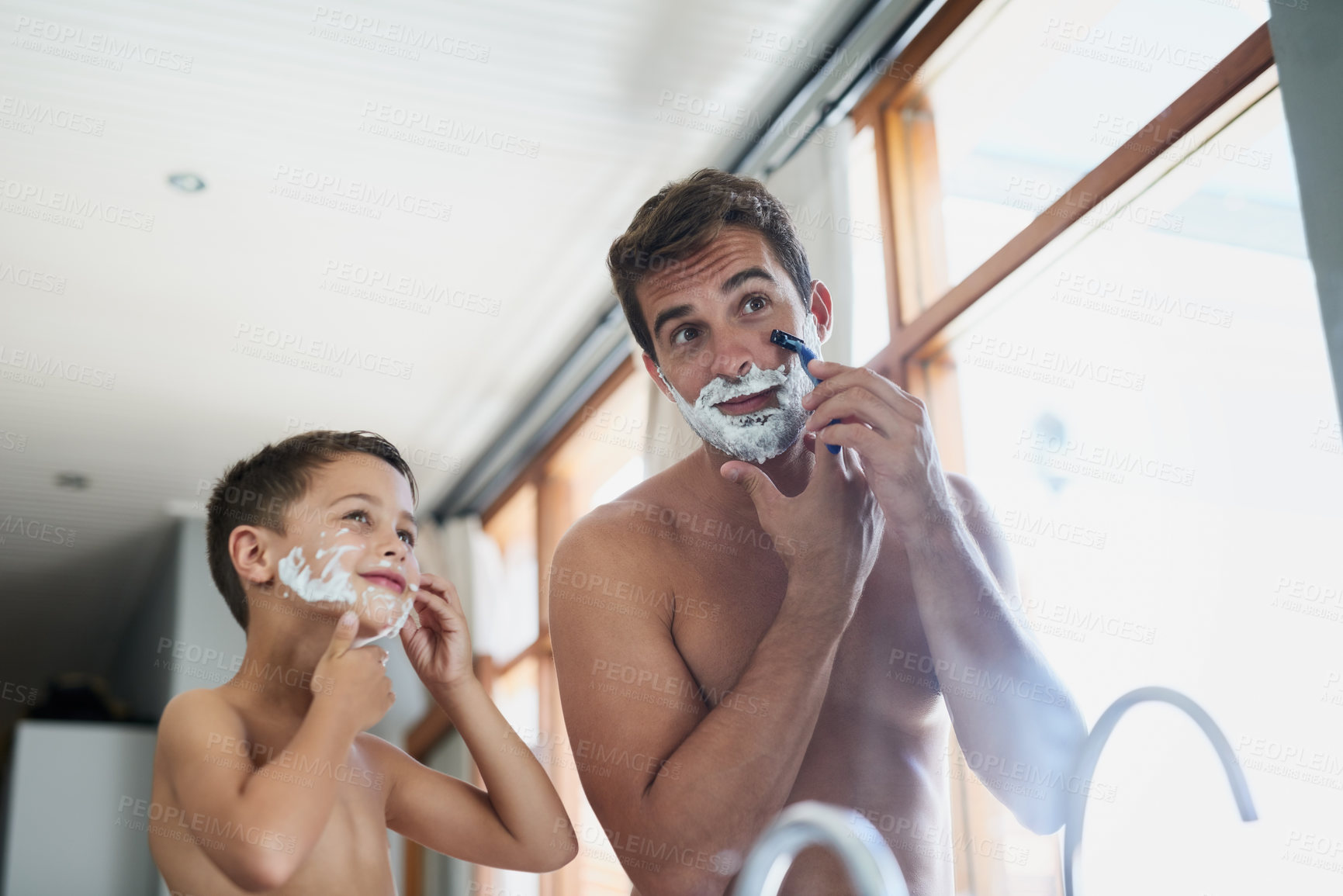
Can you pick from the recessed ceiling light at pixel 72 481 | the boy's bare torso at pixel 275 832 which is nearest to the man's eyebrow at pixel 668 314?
the boy's bare torso at pixel 275 832

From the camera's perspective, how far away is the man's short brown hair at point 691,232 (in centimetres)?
130

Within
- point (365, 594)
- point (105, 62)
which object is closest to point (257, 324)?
point (105, 62)

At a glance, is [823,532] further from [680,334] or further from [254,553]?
[254,553]

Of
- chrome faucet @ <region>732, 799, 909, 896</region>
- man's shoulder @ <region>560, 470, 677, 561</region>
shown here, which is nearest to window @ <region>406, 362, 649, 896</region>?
man's shoulder @ <region>560, 470, 677, 561</region>

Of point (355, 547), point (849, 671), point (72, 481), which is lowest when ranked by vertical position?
point (849, 671)

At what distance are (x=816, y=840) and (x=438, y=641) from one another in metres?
0.50

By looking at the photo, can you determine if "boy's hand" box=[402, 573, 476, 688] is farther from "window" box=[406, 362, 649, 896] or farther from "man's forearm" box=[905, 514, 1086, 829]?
"window" box=[406, 362, 649, 896]

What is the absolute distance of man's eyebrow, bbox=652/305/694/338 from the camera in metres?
1.25

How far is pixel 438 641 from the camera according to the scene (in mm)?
1186

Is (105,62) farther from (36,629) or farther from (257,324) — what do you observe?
(36,629)

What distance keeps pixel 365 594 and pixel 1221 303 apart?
3.95 feet

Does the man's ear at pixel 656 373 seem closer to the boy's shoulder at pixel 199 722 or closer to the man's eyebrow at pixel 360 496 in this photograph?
the man's eyebrow at pixel 360 496

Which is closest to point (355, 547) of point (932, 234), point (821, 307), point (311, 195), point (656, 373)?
point (656, 373)

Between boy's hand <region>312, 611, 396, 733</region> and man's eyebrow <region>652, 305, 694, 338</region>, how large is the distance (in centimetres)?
45
